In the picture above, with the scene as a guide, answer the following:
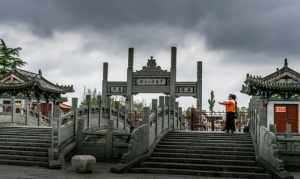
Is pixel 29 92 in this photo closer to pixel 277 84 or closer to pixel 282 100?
pixel 277 84

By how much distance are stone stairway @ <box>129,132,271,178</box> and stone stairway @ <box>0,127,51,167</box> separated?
151 inches

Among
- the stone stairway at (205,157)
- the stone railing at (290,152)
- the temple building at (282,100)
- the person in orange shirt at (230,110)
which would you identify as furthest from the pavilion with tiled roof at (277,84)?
the stone railing at (290,152)

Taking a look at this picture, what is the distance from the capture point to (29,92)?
27297 millimetres

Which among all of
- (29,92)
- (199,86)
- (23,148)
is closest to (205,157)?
(23,148)

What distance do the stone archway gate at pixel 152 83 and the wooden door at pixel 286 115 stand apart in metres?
5.54

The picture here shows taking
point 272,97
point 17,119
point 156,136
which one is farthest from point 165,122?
point 272,97

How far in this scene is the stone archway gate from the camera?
29234 mm

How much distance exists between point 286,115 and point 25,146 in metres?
17.4

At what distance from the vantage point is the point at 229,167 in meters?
11.6

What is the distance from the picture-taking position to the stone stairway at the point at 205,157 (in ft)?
37.8

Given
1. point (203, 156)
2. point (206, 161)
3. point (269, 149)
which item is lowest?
point (206, 161)

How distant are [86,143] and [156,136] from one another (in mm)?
2917

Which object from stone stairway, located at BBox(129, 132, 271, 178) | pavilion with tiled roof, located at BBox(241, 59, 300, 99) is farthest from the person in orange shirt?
pavilion with tiled roof, located at BBox(241, 59, 300, 99)

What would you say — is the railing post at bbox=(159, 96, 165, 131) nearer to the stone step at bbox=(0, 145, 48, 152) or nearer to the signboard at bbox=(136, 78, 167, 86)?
the stone step at bbox=(0, 145, 48, 152)
